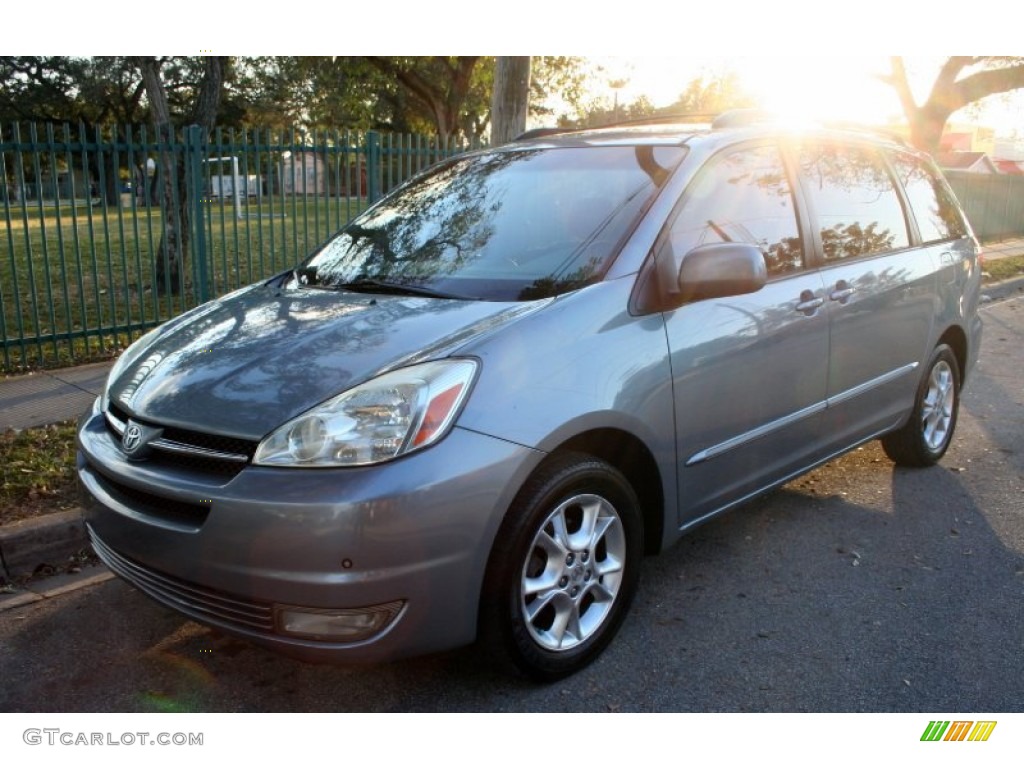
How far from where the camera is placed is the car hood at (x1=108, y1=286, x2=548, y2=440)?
265 centimetres

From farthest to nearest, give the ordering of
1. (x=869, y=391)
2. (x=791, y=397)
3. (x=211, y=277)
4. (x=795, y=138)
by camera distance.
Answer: (x=211, y=277) → (x=869, y=391) → (x=795, y=138) → (x=791, y=397)

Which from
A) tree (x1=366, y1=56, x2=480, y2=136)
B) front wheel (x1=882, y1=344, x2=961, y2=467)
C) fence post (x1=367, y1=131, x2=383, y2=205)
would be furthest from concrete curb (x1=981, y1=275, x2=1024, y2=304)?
tree (x1=366, y1=56, x2=480, y2=136)

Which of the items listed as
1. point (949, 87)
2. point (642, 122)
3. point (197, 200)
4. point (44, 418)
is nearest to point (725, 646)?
point (642, 122)

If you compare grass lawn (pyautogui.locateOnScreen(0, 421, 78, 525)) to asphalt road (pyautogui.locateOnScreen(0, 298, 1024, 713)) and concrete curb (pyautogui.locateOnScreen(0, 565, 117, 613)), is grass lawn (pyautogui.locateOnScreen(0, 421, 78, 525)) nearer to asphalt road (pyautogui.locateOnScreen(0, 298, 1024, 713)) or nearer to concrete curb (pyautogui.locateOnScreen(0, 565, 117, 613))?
concrete curb (pyautogui.locateOnScreen(0, 565, 117, 613))

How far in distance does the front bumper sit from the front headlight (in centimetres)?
4

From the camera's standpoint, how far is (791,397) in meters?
3.76

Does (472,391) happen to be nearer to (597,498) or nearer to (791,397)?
(597,498)

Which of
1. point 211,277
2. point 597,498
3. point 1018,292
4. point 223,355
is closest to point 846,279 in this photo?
point 597,498

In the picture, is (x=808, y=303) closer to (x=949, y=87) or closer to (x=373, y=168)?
(x=373, y=168)

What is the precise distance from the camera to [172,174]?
27.4 feet

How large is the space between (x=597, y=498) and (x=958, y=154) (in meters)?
62.5

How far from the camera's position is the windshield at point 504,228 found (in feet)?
10.7

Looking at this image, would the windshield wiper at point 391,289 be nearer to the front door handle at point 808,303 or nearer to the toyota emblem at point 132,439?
the toyota emblem at point 132,439

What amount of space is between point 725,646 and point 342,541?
1.55 m
